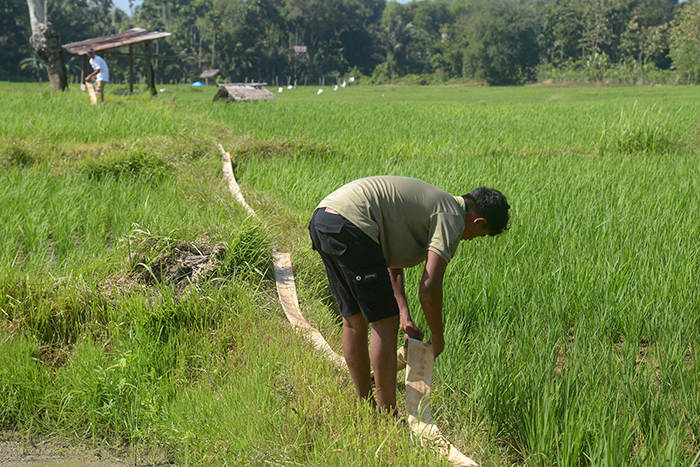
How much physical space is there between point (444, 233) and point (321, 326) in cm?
135

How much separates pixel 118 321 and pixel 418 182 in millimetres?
1723

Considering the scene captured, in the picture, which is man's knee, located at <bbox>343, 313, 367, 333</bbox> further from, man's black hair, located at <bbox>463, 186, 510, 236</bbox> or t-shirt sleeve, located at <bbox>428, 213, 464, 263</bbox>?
man's black hair, located at <bbox>463, 186, 510, 236</bbox>

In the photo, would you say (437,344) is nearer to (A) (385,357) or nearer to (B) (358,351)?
(A) (385,357)

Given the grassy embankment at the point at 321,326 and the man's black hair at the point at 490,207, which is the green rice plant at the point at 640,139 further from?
the man's black hair at the point at 490,207

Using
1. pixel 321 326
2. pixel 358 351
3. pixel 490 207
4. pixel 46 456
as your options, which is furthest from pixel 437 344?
pixel 46 456

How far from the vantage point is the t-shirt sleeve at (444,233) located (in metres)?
1.92

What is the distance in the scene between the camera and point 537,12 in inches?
2338

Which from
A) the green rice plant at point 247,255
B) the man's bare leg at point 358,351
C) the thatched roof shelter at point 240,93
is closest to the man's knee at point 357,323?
the man's bare leg at point 358,351

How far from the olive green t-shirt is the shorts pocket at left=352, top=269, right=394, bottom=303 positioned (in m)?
0.13

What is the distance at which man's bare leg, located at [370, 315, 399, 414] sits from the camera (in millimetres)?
2023

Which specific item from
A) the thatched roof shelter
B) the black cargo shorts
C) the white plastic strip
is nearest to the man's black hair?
the black cargo shorts

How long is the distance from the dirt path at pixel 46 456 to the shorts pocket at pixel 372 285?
3.61 feet

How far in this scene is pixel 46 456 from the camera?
225cm

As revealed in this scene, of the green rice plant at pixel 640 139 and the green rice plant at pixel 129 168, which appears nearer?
the green rice plant at pixel 129 168
